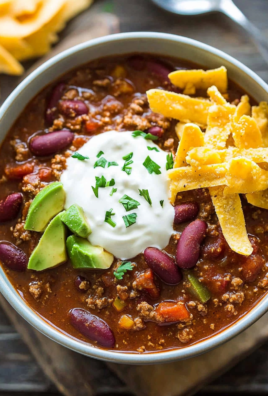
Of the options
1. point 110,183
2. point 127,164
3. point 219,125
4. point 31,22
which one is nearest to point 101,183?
point 110,183

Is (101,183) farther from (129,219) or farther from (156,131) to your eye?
(156,131)

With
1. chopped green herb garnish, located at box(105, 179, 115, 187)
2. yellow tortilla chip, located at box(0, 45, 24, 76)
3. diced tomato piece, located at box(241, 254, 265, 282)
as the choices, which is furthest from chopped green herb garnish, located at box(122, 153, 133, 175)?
yellow tortilla chip, located at box(0, 45, 24, 76)

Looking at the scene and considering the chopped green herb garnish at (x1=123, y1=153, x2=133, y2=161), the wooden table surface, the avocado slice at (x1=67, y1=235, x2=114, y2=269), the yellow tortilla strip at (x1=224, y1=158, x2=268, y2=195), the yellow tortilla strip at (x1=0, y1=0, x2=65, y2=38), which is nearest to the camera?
the yellow tortilla strip at (x1=224, y1=158, x2=268, y2=195)

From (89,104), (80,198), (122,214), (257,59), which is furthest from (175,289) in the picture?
(257,59)

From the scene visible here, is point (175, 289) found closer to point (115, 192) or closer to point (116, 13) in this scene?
point (115, 192)

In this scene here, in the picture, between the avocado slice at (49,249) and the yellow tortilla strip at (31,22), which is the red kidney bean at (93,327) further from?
the yellow tortilla strip at (31,22)

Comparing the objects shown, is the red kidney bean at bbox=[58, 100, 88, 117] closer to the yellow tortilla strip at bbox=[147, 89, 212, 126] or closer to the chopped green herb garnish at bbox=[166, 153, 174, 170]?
the yellow tortilla strip at bbox=[147, 89, 212, 126]

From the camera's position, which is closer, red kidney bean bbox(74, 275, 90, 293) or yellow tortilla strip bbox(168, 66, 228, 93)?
red kidney bean bbox(74, 275, 90, 293)
